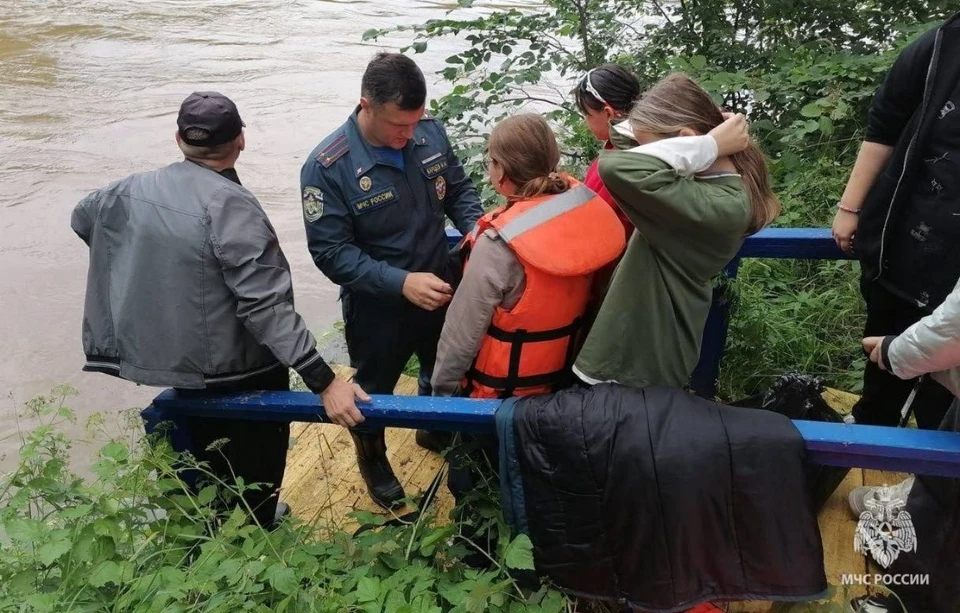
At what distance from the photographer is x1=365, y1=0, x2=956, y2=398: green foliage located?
3191mm

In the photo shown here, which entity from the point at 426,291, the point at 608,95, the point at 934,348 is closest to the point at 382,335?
the point at 426,291

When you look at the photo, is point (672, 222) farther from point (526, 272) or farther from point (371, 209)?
point (371, 209)

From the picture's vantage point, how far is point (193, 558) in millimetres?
1940

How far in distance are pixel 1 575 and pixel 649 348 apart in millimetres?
1698

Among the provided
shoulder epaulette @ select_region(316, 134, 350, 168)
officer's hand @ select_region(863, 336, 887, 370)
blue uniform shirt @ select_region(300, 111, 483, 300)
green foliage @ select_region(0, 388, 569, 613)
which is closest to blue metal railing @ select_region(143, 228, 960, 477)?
green foliage @ select_region(0, 388, 569, 613)

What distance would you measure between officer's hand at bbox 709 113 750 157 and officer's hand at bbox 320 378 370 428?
42.9 inches

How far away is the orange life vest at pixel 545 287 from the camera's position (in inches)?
69.4

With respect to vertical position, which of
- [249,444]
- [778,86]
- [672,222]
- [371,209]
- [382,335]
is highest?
[672,222]

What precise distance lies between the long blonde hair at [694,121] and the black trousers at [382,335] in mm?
1109

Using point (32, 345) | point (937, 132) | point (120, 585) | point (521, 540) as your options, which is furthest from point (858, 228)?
point (32, 345)

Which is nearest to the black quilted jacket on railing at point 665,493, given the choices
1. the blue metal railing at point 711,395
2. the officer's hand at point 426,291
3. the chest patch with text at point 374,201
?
the blue metal railing at point 711,395

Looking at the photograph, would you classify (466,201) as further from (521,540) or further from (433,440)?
(521,540)

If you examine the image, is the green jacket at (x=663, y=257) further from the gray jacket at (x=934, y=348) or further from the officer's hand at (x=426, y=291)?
the officer's hand at (x=426, y=291)

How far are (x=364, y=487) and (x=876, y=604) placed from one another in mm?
1689
